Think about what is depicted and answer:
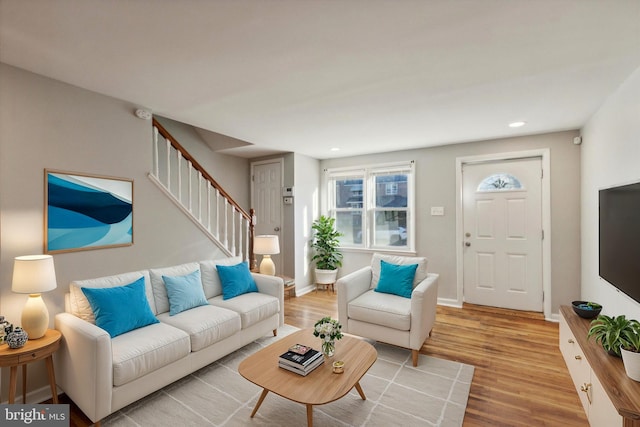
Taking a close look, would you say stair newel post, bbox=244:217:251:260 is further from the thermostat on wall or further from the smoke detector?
the smoke detector

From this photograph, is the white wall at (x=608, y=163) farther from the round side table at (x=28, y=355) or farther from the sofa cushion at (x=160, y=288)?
the round side table at (x=28, y=355)

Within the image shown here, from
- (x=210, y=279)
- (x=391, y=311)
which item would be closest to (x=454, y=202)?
(x=391, y=311)

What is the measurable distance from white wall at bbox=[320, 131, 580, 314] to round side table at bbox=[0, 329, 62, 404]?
3.95 meters

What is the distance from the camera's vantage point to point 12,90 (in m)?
2.14

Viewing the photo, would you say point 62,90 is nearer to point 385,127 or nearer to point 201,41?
point 201,41

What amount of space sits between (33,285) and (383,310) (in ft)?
8.64

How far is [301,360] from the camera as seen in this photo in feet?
6.51

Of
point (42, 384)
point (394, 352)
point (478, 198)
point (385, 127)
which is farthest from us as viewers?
point (478, 198)

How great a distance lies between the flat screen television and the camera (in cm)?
192

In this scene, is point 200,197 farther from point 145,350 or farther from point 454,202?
point 454,202

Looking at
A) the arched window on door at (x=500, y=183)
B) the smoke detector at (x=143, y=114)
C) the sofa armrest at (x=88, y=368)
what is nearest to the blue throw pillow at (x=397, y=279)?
the arched window on door at (x=500, y=183)

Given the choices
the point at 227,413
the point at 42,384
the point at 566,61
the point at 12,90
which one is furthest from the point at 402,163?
the point at 42,384

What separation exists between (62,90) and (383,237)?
4.28m

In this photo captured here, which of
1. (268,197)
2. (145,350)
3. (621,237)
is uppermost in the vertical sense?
(268,197)
